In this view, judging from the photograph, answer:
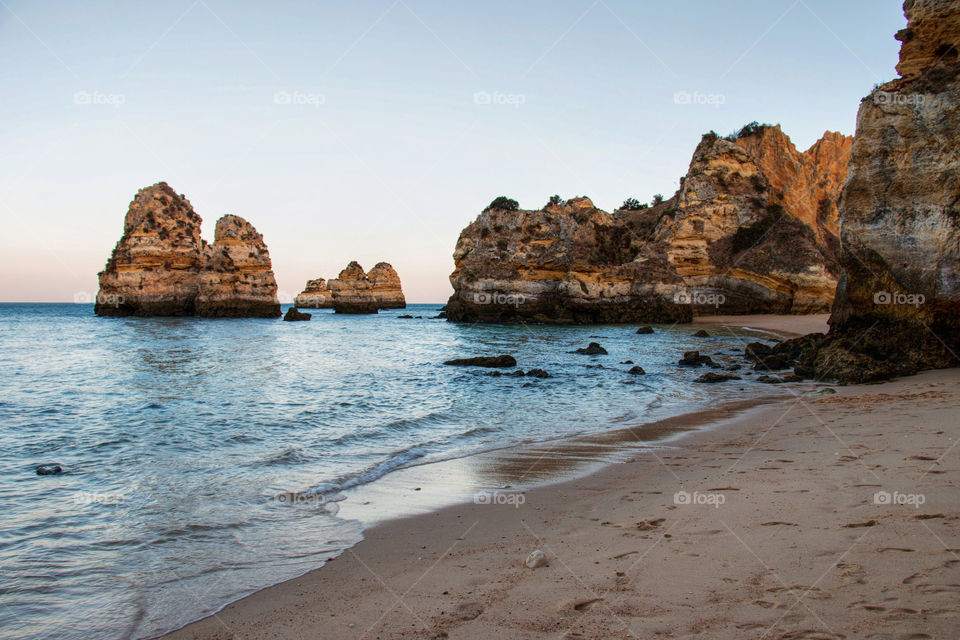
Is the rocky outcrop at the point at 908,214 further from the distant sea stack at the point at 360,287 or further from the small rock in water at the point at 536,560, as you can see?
the distant sea stack at the point at 360,287

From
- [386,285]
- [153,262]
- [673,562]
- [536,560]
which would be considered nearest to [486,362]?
[536,560]

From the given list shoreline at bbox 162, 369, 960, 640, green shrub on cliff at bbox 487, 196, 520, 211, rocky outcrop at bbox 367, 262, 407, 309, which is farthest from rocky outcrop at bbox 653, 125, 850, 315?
rocky outcrop at bbox 367, 262, 407, 309

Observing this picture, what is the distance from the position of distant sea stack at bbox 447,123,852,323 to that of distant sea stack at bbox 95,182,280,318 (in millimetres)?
23703

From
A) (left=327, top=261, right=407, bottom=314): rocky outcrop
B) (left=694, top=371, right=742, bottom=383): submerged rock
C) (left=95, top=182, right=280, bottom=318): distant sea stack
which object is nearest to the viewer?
(left=694, top=371, right=742, bottom=383): submerged rock

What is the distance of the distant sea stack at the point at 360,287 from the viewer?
8869 cm

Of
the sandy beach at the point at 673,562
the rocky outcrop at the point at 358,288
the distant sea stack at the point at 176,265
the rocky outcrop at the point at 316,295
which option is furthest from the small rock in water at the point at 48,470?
the rocky outcrop at the point at 316,295

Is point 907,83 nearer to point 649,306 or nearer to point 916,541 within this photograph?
point 916,541

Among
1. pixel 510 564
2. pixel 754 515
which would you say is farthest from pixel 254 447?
pixel 754 515

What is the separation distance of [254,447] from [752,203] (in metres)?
56.6

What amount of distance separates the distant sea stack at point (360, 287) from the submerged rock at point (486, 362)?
70.4 metres

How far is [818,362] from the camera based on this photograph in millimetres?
14617

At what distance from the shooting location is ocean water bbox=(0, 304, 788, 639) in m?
4.25

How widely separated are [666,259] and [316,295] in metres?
82.2

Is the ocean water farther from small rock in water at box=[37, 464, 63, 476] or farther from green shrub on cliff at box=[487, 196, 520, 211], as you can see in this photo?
green shrub on cliff at box=[487, 196, 520, 211]
